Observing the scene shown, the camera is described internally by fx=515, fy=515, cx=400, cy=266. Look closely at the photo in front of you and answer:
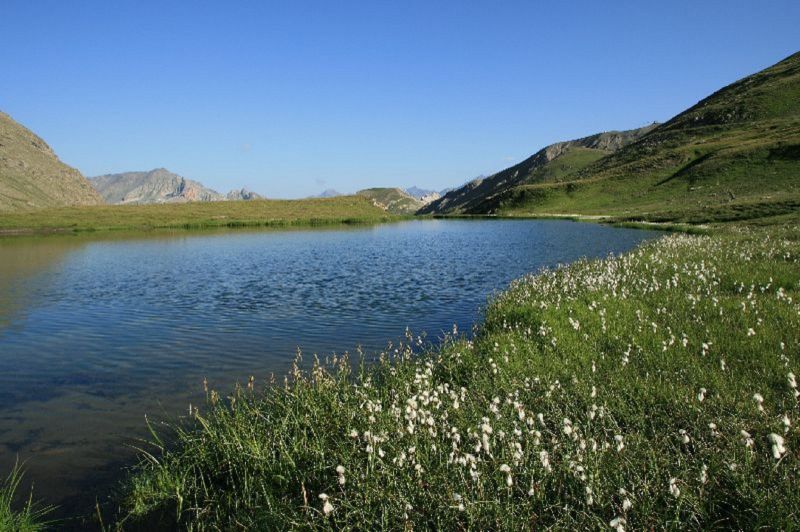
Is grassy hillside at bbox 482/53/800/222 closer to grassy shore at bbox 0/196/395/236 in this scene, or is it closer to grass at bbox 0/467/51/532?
grassy shore at bbox 0/196/395/236

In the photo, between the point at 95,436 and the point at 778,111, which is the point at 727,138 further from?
the point at 95,436

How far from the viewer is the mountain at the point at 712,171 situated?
79688mm

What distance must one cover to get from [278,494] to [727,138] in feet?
558

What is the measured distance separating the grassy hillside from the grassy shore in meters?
51.5

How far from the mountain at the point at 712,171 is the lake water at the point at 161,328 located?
44.0m

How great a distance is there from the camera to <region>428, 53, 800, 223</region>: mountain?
261 feet

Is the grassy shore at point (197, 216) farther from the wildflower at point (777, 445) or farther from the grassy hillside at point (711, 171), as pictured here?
the wildflower at point (777, 445)

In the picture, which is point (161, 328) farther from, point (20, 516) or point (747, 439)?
point (747, 439)

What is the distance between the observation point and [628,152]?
196 m

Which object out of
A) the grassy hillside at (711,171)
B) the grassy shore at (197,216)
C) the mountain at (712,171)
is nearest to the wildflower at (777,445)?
the mountain at (712,171)

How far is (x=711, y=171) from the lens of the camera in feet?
359

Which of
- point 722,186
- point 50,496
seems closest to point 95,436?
point 50,496

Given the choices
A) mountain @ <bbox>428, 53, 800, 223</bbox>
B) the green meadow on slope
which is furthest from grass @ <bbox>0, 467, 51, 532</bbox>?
mountain @ <bbox>428, 53, 800, 223</bbox>

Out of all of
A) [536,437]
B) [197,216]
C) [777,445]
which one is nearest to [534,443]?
[536,437]
